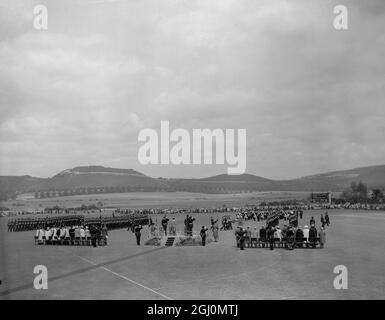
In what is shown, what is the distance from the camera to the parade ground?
13625 mm

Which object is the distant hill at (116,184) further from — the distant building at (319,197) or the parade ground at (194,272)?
the parade ground at (194,272)

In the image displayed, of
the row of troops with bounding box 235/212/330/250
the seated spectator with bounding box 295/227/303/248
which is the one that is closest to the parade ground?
the row of troops with bounding box 235/212/330/250

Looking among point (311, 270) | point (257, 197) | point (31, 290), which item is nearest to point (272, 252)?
point (311, 270)

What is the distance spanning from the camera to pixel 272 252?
71.6ft

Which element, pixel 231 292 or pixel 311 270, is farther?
pixel 311 270

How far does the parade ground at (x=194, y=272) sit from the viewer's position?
13.6m

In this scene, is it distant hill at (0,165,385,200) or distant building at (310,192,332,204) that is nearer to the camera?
distant building at (310,192,332,204)

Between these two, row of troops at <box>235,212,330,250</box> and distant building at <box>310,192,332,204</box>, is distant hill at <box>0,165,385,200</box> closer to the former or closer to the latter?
distant building at <box>310,192,332,204</box>

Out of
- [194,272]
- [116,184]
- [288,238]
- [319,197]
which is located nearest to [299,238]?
[288,238]

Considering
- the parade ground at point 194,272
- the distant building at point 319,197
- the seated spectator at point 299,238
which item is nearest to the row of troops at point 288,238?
the seated spectator at point 299,238

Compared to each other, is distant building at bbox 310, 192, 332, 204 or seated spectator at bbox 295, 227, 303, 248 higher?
distant building at bbox 310, 192, 332, 204
